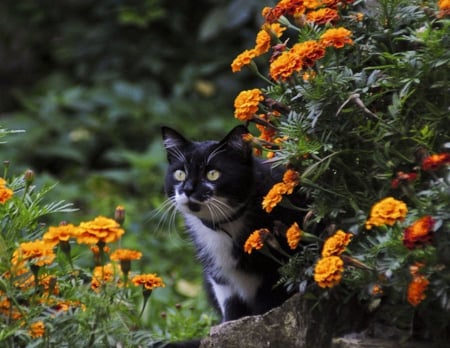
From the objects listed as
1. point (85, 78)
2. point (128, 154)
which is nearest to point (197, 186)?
point (128, 154)

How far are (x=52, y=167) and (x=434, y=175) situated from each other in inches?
184

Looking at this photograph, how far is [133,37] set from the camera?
23.1ft

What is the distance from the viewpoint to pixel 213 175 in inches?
134

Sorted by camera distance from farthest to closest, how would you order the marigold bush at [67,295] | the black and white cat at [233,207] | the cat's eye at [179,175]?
the cat's eye at [179,175]
the black and white cat at [233,207]
the marigold bush at [67,295]

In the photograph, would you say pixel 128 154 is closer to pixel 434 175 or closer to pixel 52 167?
pixel 52 167

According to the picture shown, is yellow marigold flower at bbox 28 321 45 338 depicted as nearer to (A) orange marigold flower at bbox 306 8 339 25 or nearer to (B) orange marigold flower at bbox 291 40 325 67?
(B) orange marigold flower at bbox 291 40 325 67

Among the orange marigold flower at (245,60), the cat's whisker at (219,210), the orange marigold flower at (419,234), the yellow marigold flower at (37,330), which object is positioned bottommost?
the yellow marigold flower at (37,330)

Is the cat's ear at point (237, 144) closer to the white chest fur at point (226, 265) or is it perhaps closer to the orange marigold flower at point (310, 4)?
the white chest fur at point (226, 265)

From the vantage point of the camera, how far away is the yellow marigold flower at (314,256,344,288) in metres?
2.38

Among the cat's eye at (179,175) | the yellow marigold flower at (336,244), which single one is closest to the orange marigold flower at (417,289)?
the yellow marigold flower at (336,244)

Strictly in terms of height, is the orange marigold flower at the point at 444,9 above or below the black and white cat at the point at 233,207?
above

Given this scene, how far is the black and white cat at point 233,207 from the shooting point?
332 cm

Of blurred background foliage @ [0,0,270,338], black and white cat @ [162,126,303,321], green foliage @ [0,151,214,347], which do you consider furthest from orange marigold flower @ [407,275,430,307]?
blurred background foliage @ [0,0,270,338]

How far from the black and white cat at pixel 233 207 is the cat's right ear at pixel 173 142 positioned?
21 mm
